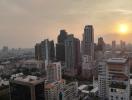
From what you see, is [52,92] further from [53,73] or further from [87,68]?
[87,68]

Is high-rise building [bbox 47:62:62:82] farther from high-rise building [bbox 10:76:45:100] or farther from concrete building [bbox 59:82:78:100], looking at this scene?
high-rise building [bbox 10:76:45:100]

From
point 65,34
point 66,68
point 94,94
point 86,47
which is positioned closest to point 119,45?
point 65,34

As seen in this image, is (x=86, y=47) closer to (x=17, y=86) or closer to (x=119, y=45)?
(x=17, y=86)

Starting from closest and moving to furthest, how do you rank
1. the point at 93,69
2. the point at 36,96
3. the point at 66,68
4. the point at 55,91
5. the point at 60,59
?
the point at 36,96 → the point at 55,91 → the point at 93,69 → the point at 66,68 → the point at 60,59

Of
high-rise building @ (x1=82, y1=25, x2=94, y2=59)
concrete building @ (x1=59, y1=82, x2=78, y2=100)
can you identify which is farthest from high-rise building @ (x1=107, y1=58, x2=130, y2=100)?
high-rise building @ (x1=82, y1=25, x2=94, y2=59)

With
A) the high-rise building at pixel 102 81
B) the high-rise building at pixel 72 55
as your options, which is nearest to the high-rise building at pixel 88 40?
the high-rise building at pixel 72 55

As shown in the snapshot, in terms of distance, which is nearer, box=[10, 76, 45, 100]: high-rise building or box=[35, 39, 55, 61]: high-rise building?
box=[10, 76, 45, 100]: high-rise building

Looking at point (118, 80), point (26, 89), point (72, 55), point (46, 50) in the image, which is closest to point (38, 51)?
point (46, 50)
